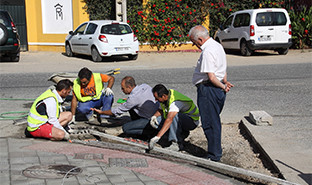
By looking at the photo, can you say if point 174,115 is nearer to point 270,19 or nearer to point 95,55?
point 95,55

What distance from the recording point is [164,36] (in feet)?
72.0

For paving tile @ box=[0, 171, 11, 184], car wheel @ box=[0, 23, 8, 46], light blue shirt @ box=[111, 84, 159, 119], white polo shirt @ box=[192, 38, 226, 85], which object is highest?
white polo shirt @ box=[192, 38, 226, 85]

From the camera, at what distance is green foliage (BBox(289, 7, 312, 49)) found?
68.0 ft

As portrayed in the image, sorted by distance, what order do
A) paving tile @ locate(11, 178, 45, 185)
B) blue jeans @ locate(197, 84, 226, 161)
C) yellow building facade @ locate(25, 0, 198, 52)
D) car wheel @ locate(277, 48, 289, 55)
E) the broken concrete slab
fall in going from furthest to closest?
yellow building facade @ locate(25, 0, 198, 52) < car wheel @ locate(277, 48, 289, 55) < the broken concrete slab < blue jeans @ locate(197, 84, 226, 161) < paving tile @ locate(11, 178, 45, 185)

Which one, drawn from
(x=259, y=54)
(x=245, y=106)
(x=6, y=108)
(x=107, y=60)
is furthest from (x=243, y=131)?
(x=259, y=54)

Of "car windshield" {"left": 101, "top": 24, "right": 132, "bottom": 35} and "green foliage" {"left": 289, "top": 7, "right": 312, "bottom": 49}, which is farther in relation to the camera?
"green foliage" {"left": 289, "top": 7, "right": 312, "bottom": 49}

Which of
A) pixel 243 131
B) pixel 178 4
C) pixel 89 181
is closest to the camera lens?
pixel 89 181

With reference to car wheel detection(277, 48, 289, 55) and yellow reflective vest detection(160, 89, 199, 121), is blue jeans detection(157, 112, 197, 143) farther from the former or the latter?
car wheel detection(277, 48, 289, 55)

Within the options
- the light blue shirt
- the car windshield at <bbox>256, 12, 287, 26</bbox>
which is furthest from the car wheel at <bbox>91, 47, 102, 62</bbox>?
the light blue shirt

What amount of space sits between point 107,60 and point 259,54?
695 centimetres

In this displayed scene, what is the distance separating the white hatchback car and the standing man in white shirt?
11651 mm

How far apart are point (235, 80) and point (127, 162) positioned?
7.48 m

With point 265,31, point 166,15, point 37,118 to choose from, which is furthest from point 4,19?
point 37,118

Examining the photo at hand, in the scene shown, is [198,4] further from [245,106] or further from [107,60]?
[245,106]
